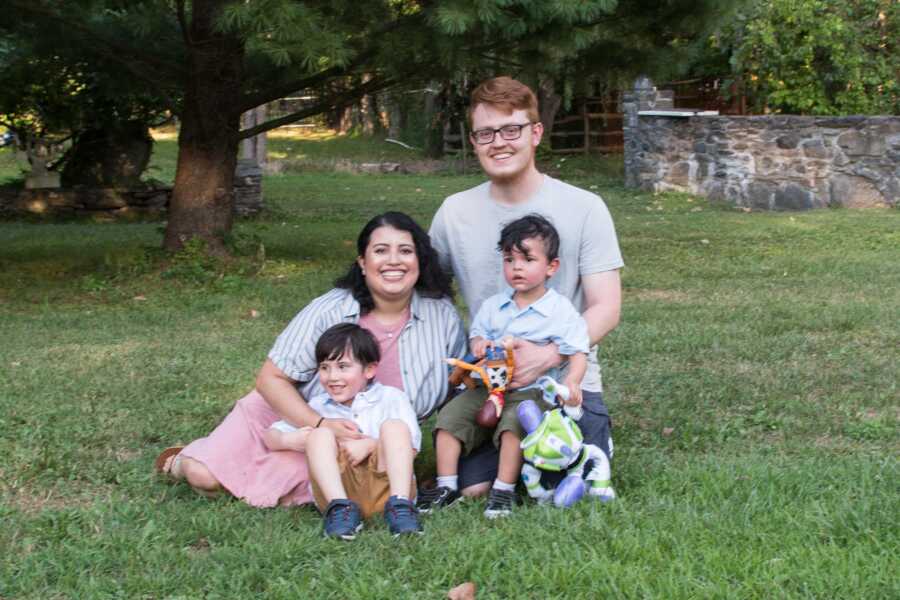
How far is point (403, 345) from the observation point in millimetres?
3912

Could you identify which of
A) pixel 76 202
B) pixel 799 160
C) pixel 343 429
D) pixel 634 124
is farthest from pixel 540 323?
pixel 634 124

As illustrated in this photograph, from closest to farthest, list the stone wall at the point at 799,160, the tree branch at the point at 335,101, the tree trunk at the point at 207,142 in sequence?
the tree trunk at the point at 207,142 → the tree branch at the point at 335,101 → the stone wall at the point at 799,160

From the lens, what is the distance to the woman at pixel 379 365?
3.81 meters

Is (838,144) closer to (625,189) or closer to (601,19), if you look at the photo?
(625,189)

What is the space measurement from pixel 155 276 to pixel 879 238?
613 centimetres

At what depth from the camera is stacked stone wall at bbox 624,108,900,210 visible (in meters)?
13.1

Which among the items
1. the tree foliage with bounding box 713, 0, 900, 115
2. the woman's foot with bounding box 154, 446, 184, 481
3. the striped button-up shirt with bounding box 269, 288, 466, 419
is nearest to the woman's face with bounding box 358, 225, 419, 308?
the striped button-up shirt with bounding box 269, 288, 466, 419

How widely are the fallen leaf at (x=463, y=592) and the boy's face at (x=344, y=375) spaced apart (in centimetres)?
94

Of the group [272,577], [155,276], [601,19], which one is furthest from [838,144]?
[272,577]

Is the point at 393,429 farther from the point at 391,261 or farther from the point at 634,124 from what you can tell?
the point at 634,124

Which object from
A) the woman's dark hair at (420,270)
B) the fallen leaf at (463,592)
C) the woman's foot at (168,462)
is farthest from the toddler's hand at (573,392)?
the woman's foot at (168,462)

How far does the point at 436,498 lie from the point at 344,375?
48cm

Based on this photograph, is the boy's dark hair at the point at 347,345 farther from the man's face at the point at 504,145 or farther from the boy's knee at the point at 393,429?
the man's face at the point at 504,145

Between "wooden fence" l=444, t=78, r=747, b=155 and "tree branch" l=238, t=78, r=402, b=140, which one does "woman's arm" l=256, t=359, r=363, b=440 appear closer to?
"tree branch" l=238, t=78, r=402, b=140
